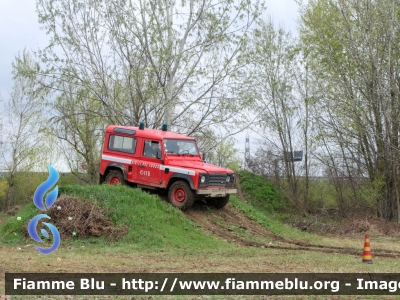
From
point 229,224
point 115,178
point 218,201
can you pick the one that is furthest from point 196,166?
point 115,178

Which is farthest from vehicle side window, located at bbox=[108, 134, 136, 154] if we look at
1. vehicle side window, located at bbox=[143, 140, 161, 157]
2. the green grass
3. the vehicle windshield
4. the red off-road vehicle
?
the green grass

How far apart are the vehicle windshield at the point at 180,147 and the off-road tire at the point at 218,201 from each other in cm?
181

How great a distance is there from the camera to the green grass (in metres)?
13.7

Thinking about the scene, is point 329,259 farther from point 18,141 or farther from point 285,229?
point 18,141

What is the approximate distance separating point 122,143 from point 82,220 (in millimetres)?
4513

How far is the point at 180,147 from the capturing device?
1744cm

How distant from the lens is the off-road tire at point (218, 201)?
17.8 metres

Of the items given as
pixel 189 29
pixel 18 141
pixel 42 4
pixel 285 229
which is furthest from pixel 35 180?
pixel 285 229

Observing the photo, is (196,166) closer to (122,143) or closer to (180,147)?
(180,147)

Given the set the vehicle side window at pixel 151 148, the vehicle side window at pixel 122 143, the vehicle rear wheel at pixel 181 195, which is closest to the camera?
the vehicle rear wheel at pixel 181 195

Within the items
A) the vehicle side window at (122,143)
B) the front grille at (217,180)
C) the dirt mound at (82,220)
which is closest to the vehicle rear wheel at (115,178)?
the vehicle side window at (122,143)

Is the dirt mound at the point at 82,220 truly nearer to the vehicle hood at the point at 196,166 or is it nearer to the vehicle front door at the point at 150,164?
the vehicle front door at the point at 150,164

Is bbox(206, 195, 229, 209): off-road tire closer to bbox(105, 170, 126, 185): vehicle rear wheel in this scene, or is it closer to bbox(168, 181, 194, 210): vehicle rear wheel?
bbox(168, 181, 194, 210): vehicle rear wheel

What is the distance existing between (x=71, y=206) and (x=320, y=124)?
1349 centimetres
